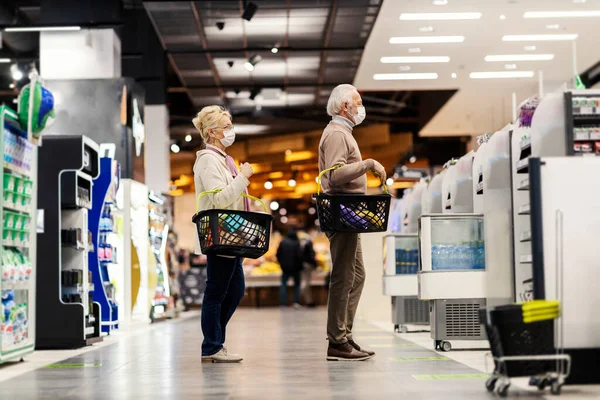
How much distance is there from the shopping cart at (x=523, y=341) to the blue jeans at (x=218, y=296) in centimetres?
189

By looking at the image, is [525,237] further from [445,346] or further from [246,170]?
[246,170]

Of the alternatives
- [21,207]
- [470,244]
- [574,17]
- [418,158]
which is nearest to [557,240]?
[470,244]

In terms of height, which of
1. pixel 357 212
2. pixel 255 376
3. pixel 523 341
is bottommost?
pixel 255 376

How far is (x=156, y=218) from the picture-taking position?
12.5 meters


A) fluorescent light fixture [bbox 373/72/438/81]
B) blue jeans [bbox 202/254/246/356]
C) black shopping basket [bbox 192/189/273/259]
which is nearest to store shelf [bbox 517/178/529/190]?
black shopping basket [bbox 192/189/273/259]

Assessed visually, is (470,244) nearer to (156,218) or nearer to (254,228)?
(254,228)

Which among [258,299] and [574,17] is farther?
[258,299]

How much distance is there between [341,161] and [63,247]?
3561 mm

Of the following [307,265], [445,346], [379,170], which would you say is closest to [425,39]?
Answer: [307,265]

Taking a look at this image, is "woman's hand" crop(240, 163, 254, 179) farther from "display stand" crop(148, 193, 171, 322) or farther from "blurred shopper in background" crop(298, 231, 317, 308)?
"blurred shopper in background" crop(298, 231, 317, 308)

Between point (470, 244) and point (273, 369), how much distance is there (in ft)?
7.11

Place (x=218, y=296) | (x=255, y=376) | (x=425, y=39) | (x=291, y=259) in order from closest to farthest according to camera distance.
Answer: (x=255, y=376) → (x=218, y=296) → (x=425, y=39) → (x=291, y=259)

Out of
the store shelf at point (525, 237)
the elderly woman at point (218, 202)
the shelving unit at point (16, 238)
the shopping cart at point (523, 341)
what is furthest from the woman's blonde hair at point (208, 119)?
the shopping cart at point (523, 341)

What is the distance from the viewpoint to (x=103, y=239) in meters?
9.05
